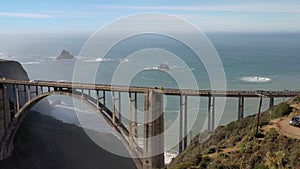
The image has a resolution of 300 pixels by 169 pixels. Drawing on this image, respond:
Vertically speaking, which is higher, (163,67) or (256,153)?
(163,67)

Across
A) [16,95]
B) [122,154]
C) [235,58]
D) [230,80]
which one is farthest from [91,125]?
[235,58]

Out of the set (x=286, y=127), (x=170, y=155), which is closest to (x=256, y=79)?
(x=170, y=155)

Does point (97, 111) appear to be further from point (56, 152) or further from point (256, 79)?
point (256, 79)

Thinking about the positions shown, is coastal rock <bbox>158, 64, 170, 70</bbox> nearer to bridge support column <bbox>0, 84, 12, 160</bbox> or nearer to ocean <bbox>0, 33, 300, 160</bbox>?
ocean <bbox>0, 33, 300, 160</bbox>

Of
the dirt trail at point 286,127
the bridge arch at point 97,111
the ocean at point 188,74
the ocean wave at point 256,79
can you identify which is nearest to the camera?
the dirt trail at point 286,127

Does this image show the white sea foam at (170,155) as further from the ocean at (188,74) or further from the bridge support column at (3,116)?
the bridge support column at (3,116)

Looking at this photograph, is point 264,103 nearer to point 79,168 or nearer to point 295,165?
point 79,168

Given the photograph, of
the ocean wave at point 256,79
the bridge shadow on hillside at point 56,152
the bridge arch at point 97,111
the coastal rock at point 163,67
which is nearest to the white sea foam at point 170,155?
the bridge shadow on hillside at point 56,152
